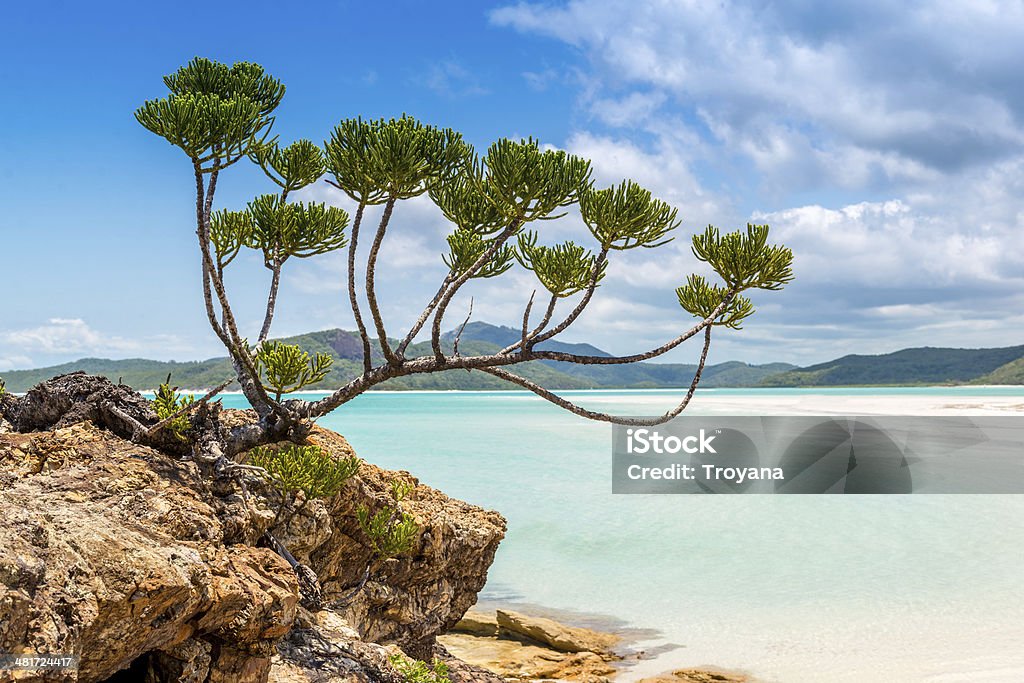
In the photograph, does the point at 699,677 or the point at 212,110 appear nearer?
the point at 212,110

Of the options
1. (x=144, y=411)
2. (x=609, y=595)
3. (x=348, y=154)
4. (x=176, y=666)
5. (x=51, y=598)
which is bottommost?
(x=609, y=595)

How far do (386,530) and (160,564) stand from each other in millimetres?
3137

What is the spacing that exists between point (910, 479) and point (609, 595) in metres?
21.3

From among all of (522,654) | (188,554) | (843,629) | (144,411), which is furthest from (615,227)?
(843,629)

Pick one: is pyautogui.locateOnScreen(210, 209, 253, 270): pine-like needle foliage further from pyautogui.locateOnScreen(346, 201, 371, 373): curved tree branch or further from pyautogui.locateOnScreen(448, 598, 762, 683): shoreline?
pyautogui.locateOnScreen(448, 598, 762, 683): shoreline

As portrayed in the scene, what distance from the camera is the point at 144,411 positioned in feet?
19.6

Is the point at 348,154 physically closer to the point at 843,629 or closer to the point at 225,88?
the point at 225,88

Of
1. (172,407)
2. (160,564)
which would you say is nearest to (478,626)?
(172,407)

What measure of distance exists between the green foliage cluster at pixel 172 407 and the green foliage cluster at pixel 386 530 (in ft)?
5.94

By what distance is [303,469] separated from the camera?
6016 millimetres

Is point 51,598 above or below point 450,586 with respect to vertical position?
above

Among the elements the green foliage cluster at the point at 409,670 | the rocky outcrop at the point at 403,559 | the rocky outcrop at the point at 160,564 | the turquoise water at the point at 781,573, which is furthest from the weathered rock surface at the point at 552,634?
the green foliage cluster at the point at 409,670

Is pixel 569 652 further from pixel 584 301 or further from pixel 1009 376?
pixel 1009 376

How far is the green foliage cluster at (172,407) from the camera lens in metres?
5.88
